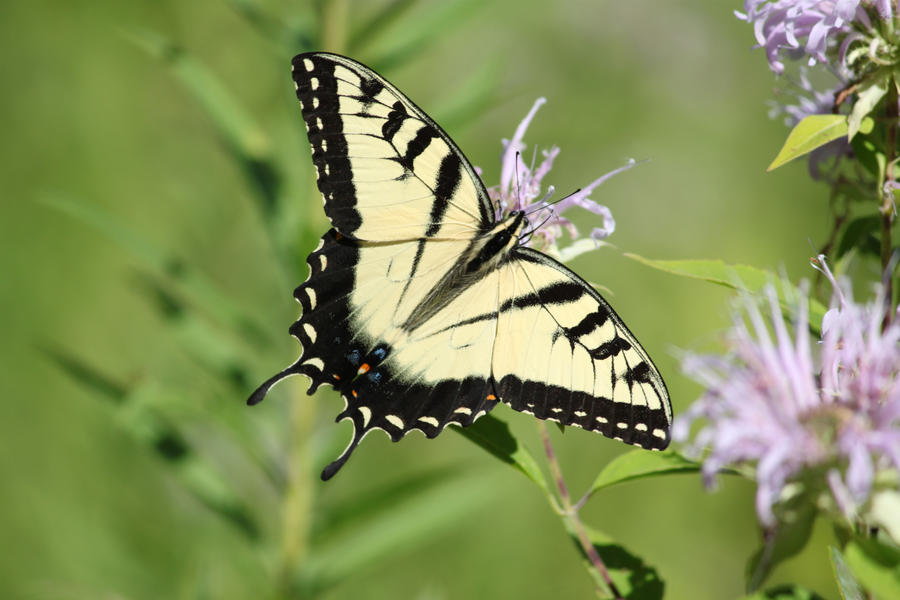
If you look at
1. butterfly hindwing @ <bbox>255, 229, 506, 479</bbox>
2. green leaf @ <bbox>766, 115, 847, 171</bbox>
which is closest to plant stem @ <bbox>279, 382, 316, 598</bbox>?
butterfly hindwing @ <bbox>255, 229, 506, 479</bbox>

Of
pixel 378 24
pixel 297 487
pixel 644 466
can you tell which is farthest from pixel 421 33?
pixel 644 466

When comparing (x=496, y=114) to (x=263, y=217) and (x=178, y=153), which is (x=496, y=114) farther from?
(x=263, y=217)

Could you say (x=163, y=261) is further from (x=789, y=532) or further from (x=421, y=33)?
(x=789, y=532)

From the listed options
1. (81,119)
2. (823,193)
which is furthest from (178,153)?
(823,193)

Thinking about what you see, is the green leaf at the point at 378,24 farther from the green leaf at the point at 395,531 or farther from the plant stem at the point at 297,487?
the green leaf at the point at 395,531

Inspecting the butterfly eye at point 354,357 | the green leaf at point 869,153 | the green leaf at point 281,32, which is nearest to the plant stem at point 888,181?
the green leaf at point 869,153

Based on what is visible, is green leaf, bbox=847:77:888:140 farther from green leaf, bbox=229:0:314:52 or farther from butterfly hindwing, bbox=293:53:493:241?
green leaf, bbox=229:0:314:52
